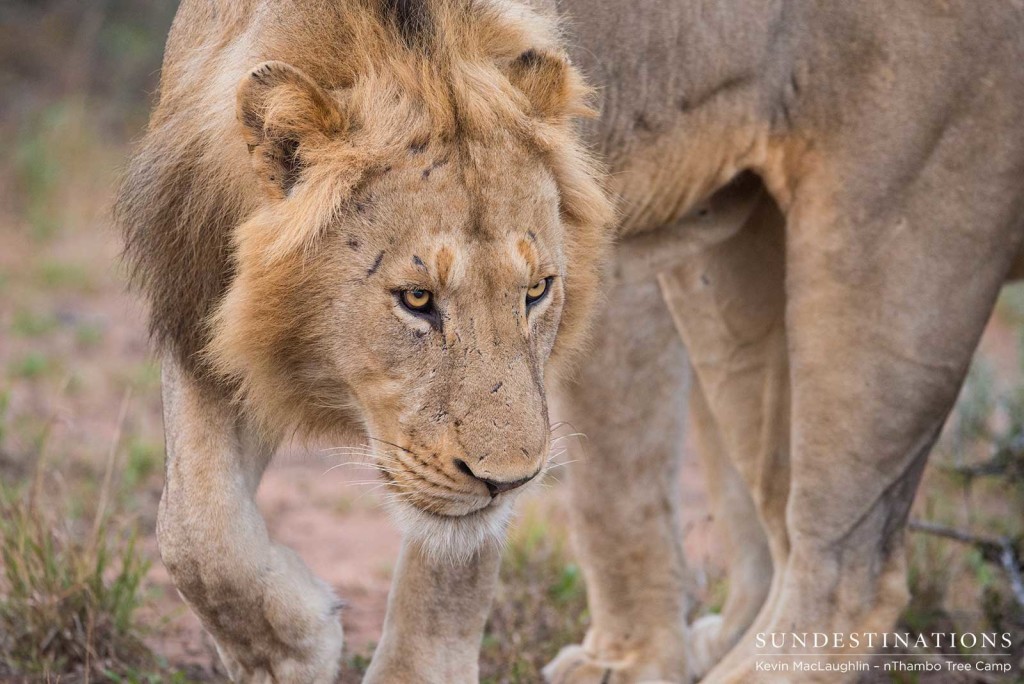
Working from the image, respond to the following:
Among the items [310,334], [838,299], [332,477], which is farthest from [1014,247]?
[332,477]

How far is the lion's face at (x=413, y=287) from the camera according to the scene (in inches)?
87.2

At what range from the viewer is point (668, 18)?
9.96ft

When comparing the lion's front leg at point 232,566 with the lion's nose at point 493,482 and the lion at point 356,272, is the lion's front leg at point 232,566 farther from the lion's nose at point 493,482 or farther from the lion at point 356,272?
the lion's nose at point 493,482

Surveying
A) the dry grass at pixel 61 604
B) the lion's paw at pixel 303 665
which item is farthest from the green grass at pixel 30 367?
the lion's paw at pixel 303 665

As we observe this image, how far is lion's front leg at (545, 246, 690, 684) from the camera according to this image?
145 inches

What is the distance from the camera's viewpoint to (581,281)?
262 cm

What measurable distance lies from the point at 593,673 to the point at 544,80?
1.81 m

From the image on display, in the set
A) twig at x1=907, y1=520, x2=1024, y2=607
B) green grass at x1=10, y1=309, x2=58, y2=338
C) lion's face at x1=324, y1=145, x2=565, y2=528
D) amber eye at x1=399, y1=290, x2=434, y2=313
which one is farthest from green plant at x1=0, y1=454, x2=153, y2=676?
green grass at x1=10, y1=309, x2=58, y2=338

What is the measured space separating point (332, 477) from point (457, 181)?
363 cm

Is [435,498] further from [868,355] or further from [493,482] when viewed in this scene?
[868,355]

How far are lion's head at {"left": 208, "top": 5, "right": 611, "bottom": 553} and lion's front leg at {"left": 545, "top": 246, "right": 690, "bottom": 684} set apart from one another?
4.15 ft

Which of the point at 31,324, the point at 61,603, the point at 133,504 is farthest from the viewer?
the point at 31,324

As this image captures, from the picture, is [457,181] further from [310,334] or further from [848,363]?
[848,363]

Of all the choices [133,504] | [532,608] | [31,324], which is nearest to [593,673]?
[532,608]
